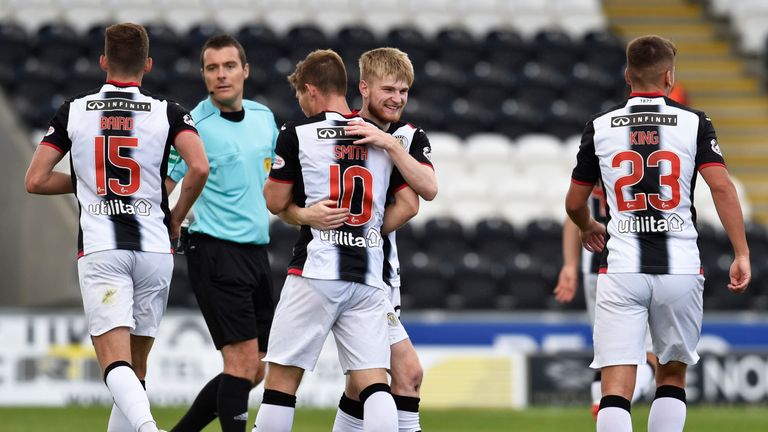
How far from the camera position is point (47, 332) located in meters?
11.8

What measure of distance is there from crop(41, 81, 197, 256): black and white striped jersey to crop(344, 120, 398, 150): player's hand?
3.14 ft

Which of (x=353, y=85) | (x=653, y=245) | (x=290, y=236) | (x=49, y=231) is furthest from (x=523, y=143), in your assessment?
(x=653, y=245)

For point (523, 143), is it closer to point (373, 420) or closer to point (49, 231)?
point (49, 231)

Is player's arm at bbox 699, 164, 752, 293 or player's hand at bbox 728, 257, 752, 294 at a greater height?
player's arm at bbox 699, 164, 752, 293

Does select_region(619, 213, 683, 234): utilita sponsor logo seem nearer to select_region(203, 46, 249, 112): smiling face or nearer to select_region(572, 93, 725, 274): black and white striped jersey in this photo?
select_region(572, 93, 725, 274): black and white striped jersey

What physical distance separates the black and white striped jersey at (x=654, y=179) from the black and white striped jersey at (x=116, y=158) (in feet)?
6.70

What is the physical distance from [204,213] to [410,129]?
1.49 metres

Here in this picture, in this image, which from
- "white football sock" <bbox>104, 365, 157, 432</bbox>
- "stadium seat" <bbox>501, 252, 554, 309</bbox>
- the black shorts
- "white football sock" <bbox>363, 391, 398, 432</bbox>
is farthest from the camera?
"stadium seat" <bbox>501, 252, 554, 309</bbox>

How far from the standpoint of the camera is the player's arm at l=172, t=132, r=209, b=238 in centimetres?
616

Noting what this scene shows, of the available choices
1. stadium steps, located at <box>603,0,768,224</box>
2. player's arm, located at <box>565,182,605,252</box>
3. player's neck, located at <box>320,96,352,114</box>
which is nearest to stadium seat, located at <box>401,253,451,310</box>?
stadium steps, located at <box>603,0,768,224</box>

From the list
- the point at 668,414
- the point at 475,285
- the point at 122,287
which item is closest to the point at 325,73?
the point at 122,287

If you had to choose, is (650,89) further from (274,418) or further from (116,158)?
(116,158)

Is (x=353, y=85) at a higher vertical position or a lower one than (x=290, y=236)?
higher

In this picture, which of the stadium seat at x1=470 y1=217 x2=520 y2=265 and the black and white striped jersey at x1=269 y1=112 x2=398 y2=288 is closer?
the black and white striped jersey at x1=269 y1=112 x2=398 y2=288
